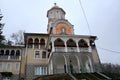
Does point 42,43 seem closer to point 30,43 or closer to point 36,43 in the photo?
point 36,43

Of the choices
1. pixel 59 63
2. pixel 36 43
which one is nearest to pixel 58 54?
pixel 59 63

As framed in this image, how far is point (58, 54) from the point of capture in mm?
21312

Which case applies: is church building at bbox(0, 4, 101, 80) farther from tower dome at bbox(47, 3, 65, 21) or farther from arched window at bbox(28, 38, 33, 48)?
tower dome at bbox(47, 3, 65, 21)

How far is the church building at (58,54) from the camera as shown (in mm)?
21516

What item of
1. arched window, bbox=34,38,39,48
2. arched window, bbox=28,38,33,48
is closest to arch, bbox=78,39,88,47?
arched window, bbox=34,38,39,48

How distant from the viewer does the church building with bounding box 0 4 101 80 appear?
2152 centimetres

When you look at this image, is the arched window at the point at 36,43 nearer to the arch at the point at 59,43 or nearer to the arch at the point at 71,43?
the arch at the point at 59,43

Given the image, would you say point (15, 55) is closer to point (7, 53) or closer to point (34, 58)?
point (7, 53)

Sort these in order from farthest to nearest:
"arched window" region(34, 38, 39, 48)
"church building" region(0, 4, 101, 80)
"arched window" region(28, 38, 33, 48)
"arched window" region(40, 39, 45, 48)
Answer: "arched window" region(40, 39, 45, 48), "arched window" region(34, 38, 39, 48), "arched window" region(28, 38, 33, 48), "church building" region(0, 4, 101, 80)

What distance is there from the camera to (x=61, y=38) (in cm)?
2267

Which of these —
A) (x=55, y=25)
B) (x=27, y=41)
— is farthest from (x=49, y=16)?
(x=27, y=41)

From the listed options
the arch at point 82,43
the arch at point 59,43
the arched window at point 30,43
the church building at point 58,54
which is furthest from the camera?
the arched window at point 30,43

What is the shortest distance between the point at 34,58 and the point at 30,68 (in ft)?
6.36

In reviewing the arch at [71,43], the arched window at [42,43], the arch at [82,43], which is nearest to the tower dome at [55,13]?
the arched window at [42,43]
